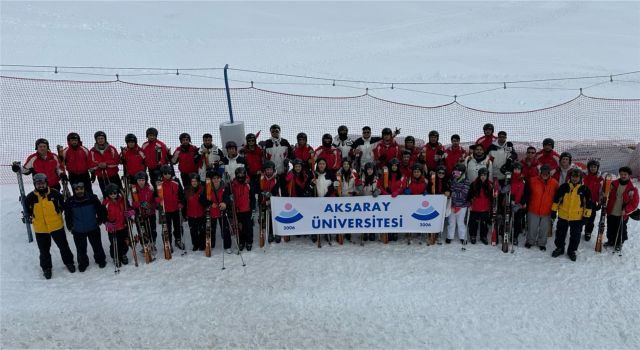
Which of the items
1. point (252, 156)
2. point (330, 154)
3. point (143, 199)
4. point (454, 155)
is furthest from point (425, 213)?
point (143, 199)

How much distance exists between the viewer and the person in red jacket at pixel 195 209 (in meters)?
8.05

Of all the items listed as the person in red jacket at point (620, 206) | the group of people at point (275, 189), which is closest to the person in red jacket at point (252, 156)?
the group of people at point (275, 189)

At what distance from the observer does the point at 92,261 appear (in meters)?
8.24

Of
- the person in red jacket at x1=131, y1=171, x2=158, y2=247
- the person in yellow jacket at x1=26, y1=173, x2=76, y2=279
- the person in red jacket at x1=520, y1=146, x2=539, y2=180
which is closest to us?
the person in yellow jacket at x1=26, y1=173, x2=76, y2=279

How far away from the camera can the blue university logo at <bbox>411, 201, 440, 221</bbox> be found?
8.40 metres

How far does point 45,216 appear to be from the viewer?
24.4 ft

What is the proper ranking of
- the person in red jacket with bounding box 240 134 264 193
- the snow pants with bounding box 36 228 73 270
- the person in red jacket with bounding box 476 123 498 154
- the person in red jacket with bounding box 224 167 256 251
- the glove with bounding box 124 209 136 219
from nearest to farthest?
1. the snow pants with bounding box 36 228 73 270
2. the glove with bounding box 124 209 136 219
3. the person in red jacket with bounding box 224 167 256 251
4. the person in red jacket with bounding box 240 134 264 193
5. the person in red jacket with bounding box 476 123 498 154

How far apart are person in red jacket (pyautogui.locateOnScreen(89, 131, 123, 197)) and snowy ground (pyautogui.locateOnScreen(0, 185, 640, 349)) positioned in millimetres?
1610

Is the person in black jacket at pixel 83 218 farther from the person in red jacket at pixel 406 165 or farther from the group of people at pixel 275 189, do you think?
the person in red jacket at pixel 406 165

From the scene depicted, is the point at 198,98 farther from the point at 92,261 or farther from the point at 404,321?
the point at 404,321

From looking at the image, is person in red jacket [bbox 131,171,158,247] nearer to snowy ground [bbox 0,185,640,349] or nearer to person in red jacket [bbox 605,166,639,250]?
snowy ground [bbox 0,185,640,349]

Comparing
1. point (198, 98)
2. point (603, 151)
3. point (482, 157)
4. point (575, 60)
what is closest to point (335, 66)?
point (198, 98)

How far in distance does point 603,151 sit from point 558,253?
4.26 m

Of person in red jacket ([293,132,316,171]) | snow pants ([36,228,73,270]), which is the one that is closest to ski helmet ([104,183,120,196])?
snow pants ([36,228,73,270])
